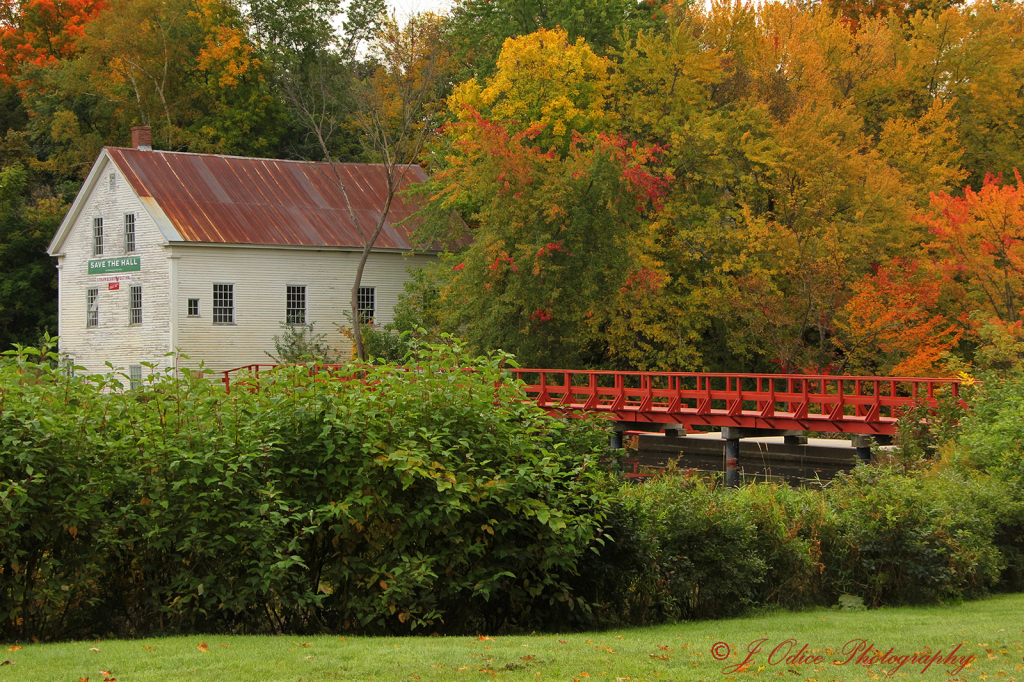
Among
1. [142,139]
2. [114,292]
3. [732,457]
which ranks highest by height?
[142,139]

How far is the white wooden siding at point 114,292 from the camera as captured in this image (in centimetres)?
3784

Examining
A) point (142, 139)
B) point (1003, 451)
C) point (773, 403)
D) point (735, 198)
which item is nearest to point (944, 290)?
point (735, 198)

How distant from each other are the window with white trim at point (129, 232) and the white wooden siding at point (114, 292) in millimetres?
189

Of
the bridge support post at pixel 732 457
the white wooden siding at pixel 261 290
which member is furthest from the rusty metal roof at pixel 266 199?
the bridge support post at pixel 732 457

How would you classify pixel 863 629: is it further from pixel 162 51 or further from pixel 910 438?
pixel 162 51

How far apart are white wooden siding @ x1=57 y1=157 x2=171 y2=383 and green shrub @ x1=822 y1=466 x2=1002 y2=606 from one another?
2760 cm

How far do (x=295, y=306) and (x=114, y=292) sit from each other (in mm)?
6422

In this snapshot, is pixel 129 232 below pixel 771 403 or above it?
above

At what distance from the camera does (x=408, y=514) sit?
10.0m

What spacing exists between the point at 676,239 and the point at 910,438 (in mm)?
16043

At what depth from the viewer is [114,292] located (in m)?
39.6

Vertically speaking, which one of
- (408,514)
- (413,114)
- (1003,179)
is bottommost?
(408,514)

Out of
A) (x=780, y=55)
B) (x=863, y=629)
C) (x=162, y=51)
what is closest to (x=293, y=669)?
(x=863, y=629)

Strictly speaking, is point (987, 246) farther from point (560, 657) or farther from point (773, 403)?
point (560, 657)
